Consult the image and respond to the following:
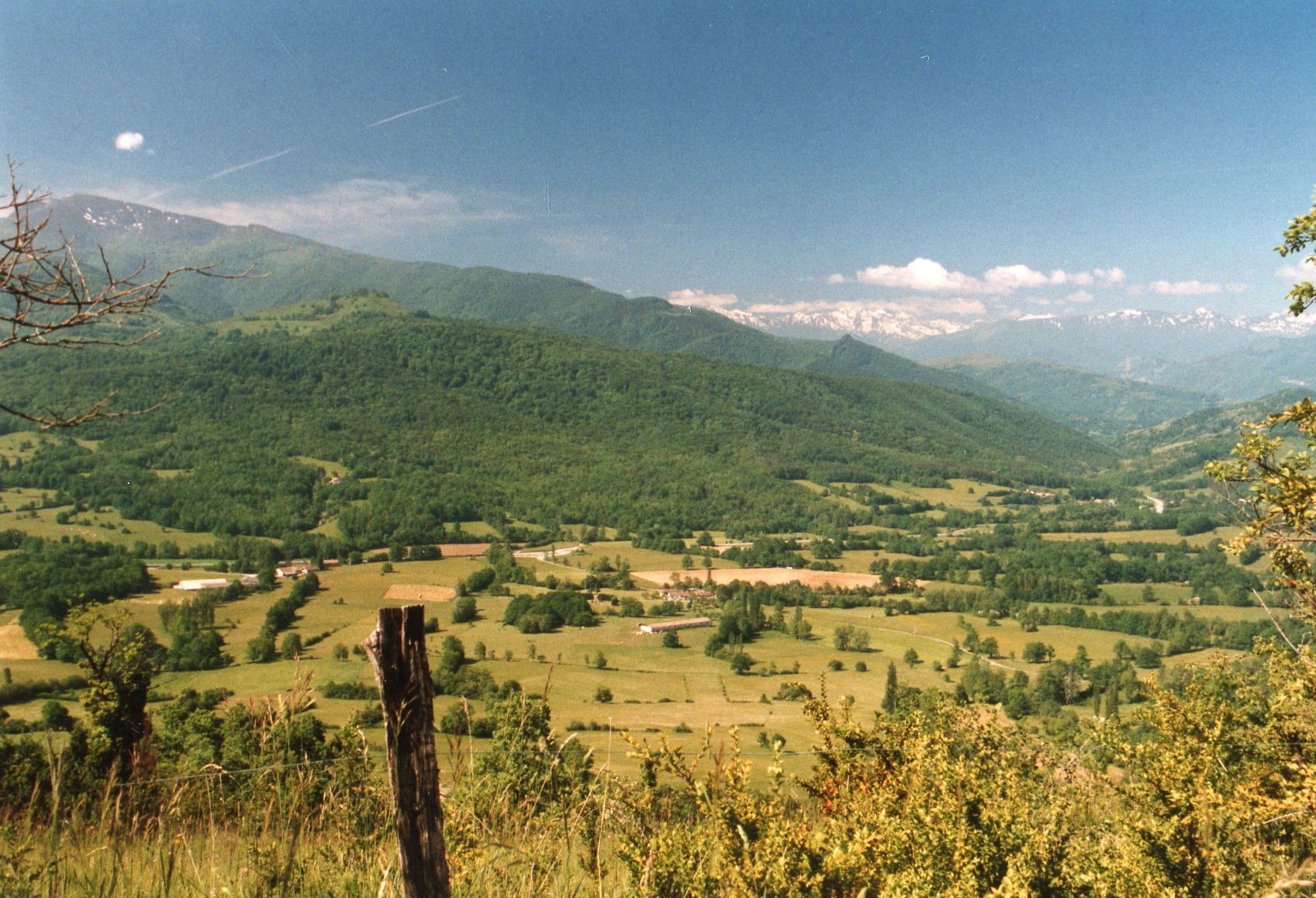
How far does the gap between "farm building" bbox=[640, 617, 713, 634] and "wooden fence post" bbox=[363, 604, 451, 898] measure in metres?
57.7

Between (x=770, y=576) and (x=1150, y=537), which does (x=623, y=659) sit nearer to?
(x=770, y=576)

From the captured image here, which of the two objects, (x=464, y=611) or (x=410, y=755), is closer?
(x=410, y=755)

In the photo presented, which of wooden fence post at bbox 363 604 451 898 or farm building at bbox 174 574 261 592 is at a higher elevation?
wooden fence post at bbox 363 604 451 898

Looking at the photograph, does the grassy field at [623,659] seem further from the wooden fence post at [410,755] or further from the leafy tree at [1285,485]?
the wooden fence post at [410,755]

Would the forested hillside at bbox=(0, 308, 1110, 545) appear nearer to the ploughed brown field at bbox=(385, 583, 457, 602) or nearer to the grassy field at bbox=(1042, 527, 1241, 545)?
the ploughed brown field at bbox=(385, 583, 457, 602)

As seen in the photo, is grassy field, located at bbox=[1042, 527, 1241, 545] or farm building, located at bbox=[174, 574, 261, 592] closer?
farm building, located at bbox=[174, 574, 261, 592]

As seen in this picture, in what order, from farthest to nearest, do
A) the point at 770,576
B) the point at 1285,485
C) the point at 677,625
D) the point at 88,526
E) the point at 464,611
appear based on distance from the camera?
the point at 770,576 < the point at 88,526 < the point at 677,625 < the point at 464,611 < the point at 1285,485

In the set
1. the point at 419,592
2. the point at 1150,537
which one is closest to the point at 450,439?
the point at 419,592

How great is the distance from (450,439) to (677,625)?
9709 cm

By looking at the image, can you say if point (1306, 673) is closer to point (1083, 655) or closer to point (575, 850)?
point (575, 850)

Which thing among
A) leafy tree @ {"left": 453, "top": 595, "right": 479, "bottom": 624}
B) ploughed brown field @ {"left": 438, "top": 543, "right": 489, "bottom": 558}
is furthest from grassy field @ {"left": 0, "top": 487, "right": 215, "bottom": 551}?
leafy tree @ {"left": 453, "top": 595, "right": 479, "bottom": 624}

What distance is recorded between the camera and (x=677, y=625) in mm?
60094

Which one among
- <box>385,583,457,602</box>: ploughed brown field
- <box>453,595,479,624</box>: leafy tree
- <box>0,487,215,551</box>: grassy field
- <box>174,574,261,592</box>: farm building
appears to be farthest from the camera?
<box>0,487,215,551</box>: grassy field

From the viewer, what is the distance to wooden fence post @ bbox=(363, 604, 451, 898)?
81.0 inches
